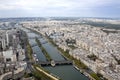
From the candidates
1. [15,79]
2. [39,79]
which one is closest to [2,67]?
[15,79]

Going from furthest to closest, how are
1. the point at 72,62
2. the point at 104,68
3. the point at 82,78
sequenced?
the point at 72,62
the point at 104,68
the point at 82,78

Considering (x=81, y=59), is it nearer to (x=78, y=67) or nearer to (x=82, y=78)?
(x=78, y=67)

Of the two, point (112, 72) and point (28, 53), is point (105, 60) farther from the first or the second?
point (28, 53)

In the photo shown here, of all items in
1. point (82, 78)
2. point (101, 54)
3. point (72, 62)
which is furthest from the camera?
point (101, 54)

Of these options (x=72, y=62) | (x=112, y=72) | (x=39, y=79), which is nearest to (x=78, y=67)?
(x=72, y=62)

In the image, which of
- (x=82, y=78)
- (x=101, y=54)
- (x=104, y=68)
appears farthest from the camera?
(x=101, y=54)

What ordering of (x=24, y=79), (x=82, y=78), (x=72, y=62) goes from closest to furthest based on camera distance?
1. (x=24, y=79)
2. (x=82, y=78)
3. (x=72, y=62)

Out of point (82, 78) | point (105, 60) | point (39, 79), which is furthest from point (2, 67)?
point (105, 60)

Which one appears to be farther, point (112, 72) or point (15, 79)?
point (112, 72)

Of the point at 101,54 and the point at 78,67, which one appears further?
the point at 101,54
